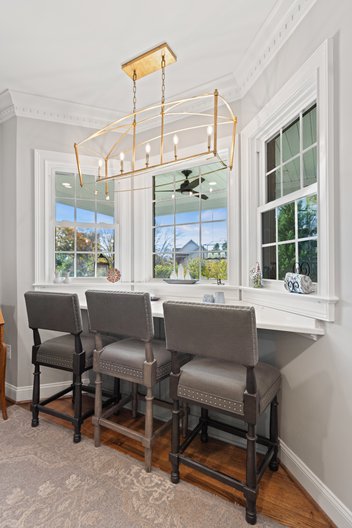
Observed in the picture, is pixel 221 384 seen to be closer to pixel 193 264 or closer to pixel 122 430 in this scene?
pixel 122 430

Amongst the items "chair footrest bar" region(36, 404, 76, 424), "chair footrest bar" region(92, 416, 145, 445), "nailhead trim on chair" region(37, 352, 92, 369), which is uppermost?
"nailhead trim on chair" region(37, 352, 92, 369)

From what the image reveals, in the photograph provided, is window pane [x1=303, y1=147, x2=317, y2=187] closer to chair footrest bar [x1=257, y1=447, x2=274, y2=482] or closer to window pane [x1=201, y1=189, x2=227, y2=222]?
window pane [x1=201, y1=189, x2=227, y2=222]

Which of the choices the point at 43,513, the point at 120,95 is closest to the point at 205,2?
the point at 120,95

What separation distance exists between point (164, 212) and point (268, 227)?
121cm

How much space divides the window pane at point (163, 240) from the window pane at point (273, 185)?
1103 millimetres

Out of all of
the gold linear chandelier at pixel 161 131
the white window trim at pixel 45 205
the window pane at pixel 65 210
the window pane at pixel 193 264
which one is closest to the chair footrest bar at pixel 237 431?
the window pane at pixel 193 264

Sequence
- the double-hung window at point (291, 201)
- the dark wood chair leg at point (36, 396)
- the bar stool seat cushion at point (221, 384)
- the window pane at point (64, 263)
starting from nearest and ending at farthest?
the bar stool seat cushion at point (221, 384) < the double-hung window at point (291, 201) < the dark wood chair leg at point (36, 396) < the window pane at point (64, 263)

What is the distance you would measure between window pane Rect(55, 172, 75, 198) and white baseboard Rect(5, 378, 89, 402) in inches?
76.8

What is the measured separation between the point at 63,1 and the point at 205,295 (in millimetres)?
2204

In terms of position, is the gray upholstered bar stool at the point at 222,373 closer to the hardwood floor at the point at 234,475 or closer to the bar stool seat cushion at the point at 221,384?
the bar stool seat cushion at the point at 221,384

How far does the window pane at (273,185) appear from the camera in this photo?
220cm

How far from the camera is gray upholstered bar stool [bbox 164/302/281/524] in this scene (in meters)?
1.43

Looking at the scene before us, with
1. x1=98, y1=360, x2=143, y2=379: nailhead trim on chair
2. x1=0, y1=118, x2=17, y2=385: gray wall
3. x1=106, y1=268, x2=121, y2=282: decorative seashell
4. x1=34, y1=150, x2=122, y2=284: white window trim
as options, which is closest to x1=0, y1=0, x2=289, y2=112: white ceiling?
x1=0, y1=118, x2=17, y2=385: gray wall

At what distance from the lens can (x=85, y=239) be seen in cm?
317
